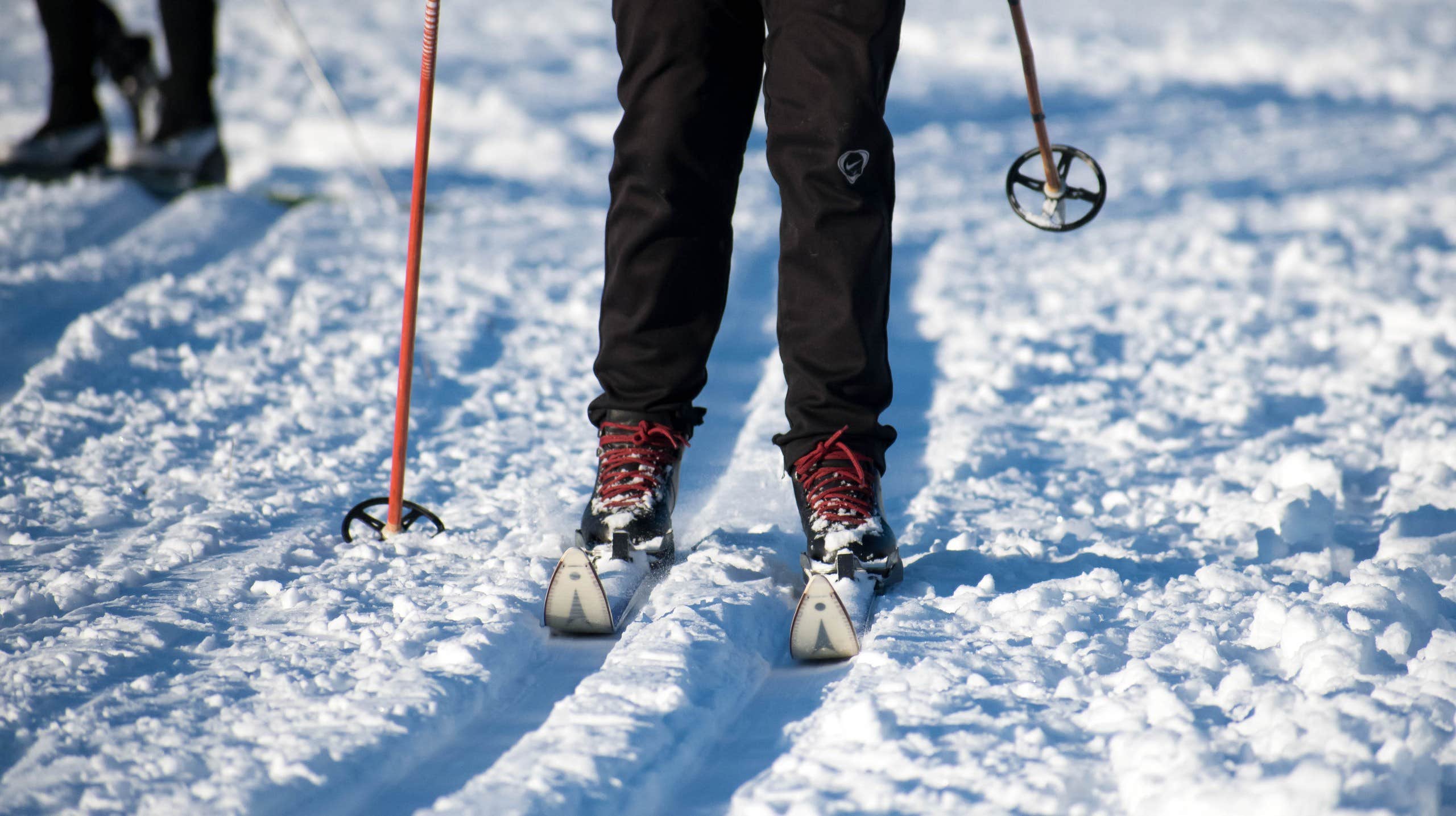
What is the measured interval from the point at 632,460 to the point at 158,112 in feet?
14.7

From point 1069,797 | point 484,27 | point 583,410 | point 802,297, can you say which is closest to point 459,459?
point 583,410

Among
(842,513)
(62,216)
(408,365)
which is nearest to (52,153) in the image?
(62,216)

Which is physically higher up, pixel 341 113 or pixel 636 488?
pixel 341 113

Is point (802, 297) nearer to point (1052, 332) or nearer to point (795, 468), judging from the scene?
point (795, 468)

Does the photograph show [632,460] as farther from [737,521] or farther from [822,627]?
[822,627]

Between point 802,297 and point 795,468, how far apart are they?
332mm

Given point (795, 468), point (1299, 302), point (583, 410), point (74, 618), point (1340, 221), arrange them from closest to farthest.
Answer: point (74, 618) → point (795, 468) → point (583, 410) → point (1299, 302) → point (1340, 221)

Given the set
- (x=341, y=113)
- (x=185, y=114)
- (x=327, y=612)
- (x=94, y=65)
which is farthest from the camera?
(x=341, y=113)

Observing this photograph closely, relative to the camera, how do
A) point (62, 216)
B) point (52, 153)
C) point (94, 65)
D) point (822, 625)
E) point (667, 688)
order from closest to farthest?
1. point (667, 688)
2. point (822, 625)
3. point (62, 216)
4. point (52, 153)
5. point (94, 65)

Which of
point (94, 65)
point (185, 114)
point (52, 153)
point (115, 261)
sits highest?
point (94, 65)

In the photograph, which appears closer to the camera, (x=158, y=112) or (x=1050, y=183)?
(x=1050, y=183)

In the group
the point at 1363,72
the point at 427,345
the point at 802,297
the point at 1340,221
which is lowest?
the point at 427,345

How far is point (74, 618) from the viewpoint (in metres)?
1.90

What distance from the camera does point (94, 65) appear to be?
5.34 m
